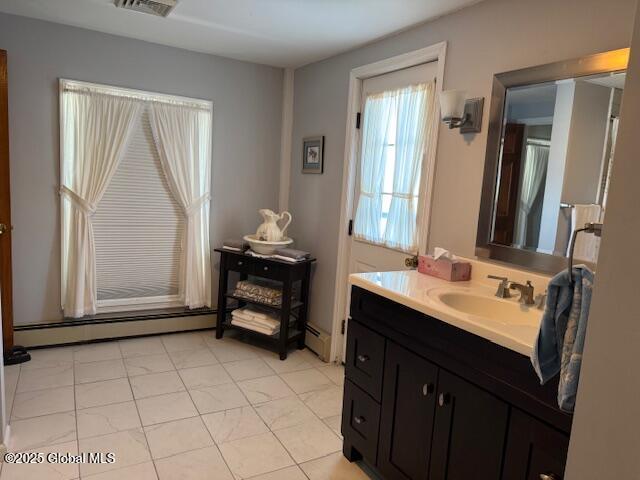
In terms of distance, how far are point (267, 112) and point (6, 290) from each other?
234 cm

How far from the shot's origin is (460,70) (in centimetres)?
224

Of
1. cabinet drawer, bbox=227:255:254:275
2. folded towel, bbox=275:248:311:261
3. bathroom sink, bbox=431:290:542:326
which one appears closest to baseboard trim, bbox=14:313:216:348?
cabinet drawer, bbox=227:255:254:275

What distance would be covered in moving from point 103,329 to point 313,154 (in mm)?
2103

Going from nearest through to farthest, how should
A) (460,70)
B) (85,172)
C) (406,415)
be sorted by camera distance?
(406,415)
(460,70)
(85,172)

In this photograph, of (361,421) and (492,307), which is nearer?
(492,307)

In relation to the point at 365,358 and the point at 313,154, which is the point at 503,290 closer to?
the point at 365,358

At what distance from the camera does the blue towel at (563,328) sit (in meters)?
0.89

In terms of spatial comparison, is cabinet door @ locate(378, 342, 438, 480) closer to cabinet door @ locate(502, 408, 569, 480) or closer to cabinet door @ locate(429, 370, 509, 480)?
cabinet door @ locate(429, 370, 509, 480)

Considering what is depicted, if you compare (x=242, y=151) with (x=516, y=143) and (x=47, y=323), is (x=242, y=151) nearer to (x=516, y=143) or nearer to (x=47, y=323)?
(x=47, y=323)

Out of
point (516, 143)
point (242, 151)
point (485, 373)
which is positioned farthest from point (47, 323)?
point (516, 143)

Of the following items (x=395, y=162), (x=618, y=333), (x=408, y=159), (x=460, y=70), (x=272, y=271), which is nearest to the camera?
(x=618, y=333)

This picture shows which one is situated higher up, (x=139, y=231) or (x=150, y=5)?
(x=150, y=5)

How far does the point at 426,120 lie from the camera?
8.23ft

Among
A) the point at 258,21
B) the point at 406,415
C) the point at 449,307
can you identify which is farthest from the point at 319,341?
the point at 258,21
